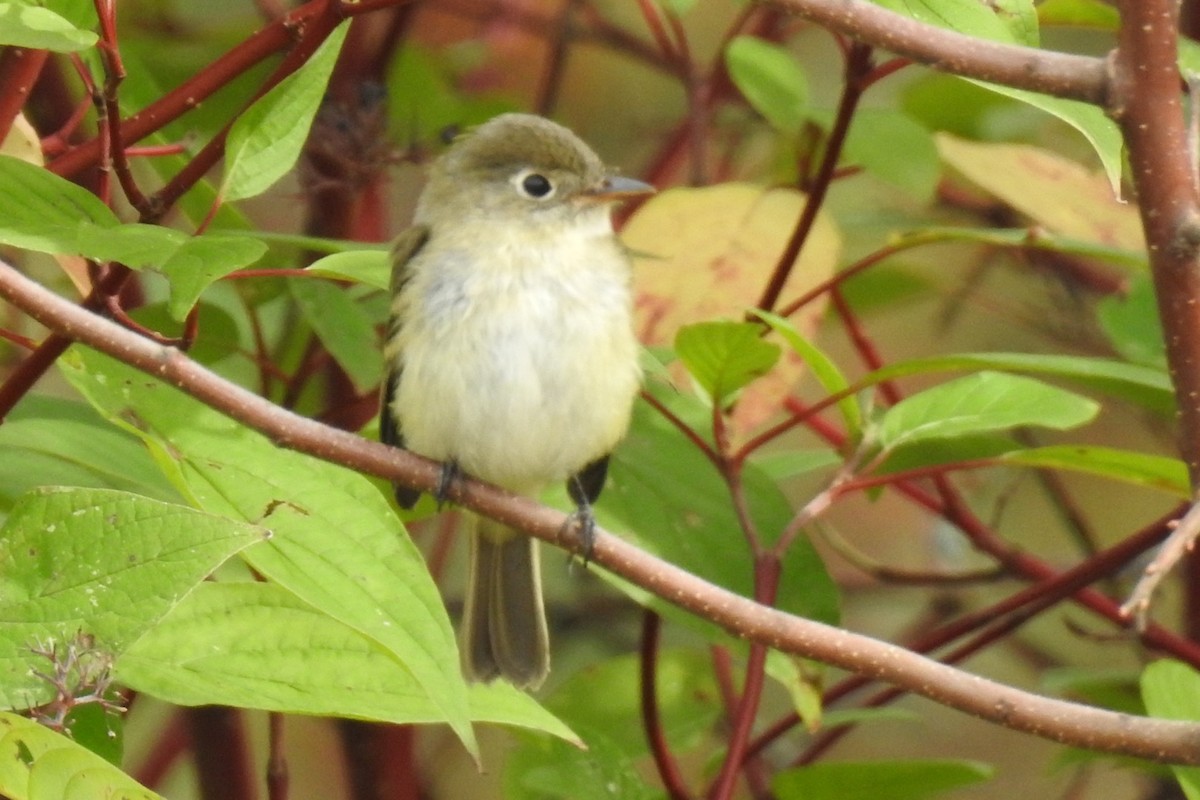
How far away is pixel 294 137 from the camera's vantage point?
2123 millimetres

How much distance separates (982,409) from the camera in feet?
7.98

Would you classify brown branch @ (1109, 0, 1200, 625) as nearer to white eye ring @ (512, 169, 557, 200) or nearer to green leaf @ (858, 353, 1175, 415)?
green leaf @ (858, 353, 1175, 415)

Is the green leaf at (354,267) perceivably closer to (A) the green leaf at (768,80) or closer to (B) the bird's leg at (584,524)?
(B) the bird's leg at (584,524)

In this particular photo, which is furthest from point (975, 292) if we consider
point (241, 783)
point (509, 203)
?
point (241, 783)

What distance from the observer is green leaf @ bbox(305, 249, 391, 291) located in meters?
2.07

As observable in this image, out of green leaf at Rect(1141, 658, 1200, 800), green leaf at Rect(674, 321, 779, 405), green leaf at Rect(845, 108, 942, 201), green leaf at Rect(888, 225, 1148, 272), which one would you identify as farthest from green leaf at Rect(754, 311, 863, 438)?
green leaf at Rect(845, 108, 942, 201)

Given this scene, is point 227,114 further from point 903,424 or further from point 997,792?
point 997,792

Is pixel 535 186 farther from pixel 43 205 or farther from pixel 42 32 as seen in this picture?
Result: pixel 42 32

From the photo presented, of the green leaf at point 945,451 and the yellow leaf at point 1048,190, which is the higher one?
the yellow leaf at point 1048,190

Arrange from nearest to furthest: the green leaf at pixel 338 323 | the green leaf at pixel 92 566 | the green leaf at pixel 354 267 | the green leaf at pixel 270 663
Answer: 1. the green leaf at pixel 92 566
2. the green leaf at pixel 270 663
3. the green leaf at pixel 354 267
4. the green leaf at pixel 338 323

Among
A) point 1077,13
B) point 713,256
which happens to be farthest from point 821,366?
point 1077,13

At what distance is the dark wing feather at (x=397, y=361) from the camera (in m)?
2.98

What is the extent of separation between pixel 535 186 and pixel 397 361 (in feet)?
1.78

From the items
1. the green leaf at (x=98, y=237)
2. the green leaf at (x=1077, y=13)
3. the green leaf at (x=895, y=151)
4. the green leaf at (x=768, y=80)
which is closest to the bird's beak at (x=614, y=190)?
the green leaf at (x=768, y=80)
